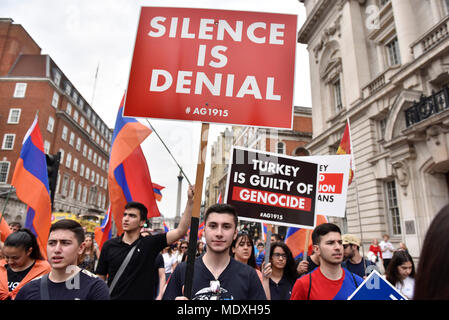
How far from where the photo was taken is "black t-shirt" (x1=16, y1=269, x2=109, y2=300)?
1.94m

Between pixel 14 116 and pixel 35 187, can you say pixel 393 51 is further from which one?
pixel 14 116

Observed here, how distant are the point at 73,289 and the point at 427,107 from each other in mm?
14113

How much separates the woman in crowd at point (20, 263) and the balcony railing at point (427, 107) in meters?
13.3

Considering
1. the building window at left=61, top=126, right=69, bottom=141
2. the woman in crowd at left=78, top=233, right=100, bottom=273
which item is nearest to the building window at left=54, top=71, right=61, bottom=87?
the building window at left=61, top=126, right=69, bottom=141

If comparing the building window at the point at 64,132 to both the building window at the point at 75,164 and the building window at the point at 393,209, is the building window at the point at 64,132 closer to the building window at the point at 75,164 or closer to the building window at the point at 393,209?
the building window at the point at 75,164

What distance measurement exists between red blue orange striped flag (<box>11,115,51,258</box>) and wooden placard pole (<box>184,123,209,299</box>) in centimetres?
372

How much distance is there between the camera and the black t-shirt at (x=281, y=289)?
3906 mm

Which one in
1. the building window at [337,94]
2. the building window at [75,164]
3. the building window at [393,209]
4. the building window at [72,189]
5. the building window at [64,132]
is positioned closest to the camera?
the building window at [393,209]

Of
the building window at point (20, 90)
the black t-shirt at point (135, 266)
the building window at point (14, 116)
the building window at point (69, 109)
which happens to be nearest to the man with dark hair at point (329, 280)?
the black t-shirt at point (135, 266)

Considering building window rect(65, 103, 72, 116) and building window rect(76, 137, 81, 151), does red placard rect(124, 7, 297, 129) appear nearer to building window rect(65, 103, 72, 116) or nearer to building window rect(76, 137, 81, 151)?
building window rect(65, 103, 72, 116)

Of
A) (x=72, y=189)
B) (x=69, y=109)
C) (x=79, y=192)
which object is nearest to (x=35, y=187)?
(x=69, y=109)
